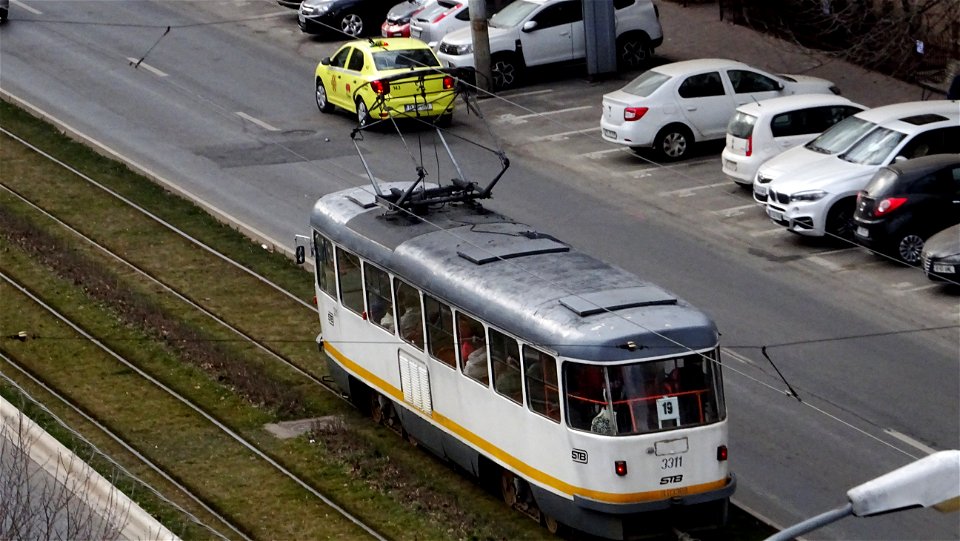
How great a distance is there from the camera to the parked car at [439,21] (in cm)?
3512

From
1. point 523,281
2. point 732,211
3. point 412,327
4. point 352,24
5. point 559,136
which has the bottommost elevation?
point 732,211

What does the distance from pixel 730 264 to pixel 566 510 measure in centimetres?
906

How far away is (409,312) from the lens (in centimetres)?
1738

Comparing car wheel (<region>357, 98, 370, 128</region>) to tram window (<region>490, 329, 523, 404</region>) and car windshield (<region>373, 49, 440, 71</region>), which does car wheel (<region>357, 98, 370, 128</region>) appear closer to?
car windshield (<region>373, 49, 440, 71</region>)

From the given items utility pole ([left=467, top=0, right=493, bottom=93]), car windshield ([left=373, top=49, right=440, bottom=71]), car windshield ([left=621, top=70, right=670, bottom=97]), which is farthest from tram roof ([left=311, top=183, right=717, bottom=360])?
utility pole ([left=467, top=0, right=493, bottom=93])

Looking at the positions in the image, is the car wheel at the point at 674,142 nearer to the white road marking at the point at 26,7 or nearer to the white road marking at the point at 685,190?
the white road marking at the point at 685,190

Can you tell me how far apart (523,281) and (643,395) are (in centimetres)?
181

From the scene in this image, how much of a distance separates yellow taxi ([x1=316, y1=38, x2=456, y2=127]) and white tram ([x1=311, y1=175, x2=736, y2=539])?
38.9ft

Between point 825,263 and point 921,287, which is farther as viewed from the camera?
point 825,263

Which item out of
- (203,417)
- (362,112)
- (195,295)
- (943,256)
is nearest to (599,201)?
(362,112)

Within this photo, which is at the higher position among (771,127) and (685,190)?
(771,127)

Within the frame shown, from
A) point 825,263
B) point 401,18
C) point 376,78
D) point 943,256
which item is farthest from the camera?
point 401,18

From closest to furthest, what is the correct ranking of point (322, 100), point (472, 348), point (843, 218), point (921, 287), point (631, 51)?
point (472, 348), point (921, 287), point (843, 218), point (322, 100), point (631, 51)

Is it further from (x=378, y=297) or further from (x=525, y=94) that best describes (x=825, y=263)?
(x=525, y=94)
